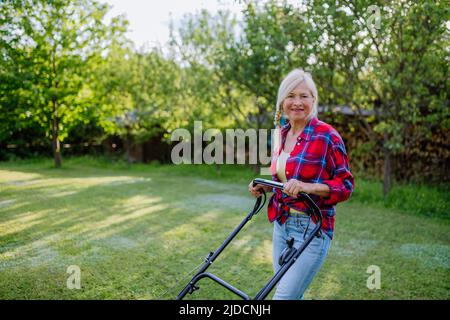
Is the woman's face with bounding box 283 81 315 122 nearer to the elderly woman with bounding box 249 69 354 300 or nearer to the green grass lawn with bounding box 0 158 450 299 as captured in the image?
the elderly woman with bounding box 249 69 354 300

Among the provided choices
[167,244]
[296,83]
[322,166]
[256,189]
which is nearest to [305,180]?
Result: [322,166]

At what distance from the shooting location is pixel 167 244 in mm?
5598

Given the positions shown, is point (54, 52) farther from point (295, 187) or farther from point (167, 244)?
point (295, 187)

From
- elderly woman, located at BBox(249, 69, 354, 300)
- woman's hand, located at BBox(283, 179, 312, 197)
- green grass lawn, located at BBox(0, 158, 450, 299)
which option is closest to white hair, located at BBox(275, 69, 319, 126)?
elderly woman, located at BBox(249, 69, 354, 300)

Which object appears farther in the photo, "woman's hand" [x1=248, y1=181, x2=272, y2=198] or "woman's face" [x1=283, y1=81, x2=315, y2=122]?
"woman's hand" [x1=248, y1=181, x2=272, y2=198]

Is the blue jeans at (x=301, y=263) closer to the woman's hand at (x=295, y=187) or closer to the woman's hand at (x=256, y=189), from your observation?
the woman's hand at (x=295, y=187)

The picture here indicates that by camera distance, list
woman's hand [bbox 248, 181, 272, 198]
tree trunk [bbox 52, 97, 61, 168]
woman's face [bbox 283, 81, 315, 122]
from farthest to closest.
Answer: tree trunk [bbox 52, 97, 61, 168]
woman's hand [bbox 248, 181, 272, 198]
woman's face [bbox 283, 81, 315, 122]

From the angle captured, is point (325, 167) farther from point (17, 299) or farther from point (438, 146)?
point (438, 146)

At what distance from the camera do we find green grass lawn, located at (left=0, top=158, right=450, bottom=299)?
13.5 ft

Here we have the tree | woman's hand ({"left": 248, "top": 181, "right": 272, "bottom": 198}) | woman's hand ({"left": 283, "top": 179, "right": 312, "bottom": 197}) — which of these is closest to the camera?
woman's hand ({"left": 283, "top": 179, "right": 312, "bottom": 197})

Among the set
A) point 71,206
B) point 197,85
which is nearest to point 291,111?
point 71,206

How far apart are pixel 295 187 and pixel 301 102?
566 mm

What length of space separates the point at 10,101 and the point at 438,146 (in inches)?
400

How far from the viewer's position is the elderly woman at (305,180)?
228 centimetres
